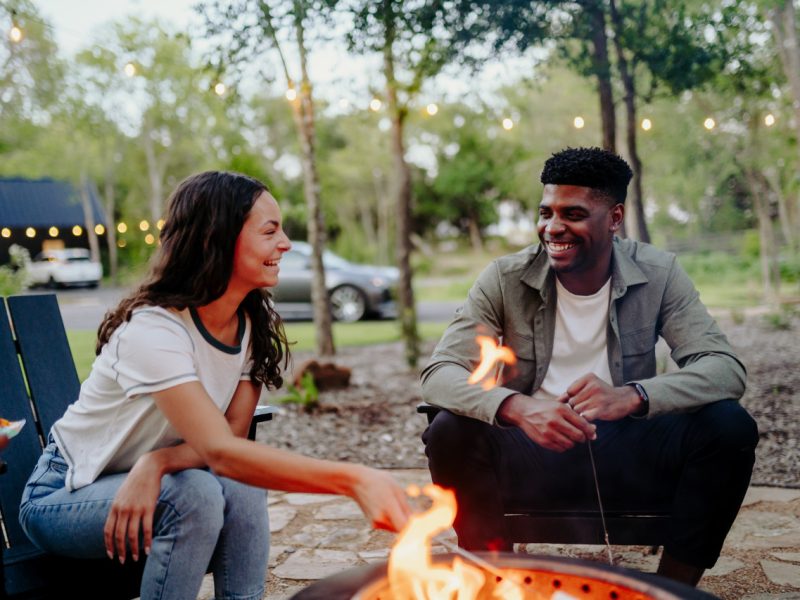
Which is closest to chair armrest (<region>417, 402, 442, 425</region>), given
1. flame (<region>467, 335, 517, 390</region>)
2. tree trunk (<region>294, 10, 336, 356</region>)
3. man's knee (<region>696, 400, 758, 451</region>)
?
flame (<region>467, 335, 517, 390</region>)

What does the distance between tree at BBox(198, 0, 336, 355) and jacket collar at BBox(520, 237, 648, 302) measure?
3.17 m

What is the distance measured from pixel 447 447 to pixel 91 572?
3.64ft

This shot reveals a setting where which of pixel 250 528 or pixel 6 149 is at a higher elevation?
pixel 6 149

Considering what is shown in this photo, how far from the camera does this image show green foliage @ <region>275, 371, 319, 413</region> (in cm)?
602

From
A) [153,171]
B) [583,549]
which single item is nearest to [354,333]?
[583,549]

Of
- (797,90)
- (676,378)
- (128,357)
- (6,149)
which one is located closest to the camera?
(128,357)

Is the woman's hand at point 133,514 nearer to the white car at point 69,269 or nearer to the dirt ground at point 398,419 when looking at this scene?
the dirt ground at point 398,419

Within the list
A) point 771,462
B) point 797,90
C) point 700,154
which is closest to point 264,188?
point 771,462

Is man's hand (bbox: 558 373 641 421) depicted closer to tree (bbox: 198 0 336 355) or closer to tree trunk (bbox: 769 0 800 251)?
tree (bbox: 198 0 336 355)

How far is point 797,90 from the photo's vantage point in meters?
7.82

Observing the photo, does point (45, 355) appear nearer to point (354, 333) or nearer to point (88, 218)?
point (354, 333)

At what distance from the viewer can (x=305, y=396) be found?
238 inches

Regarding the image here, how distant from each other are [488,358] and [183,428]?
3.69ft

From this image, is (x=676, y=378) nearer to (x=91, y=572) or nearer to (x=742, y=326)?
(x=91, y=572)
